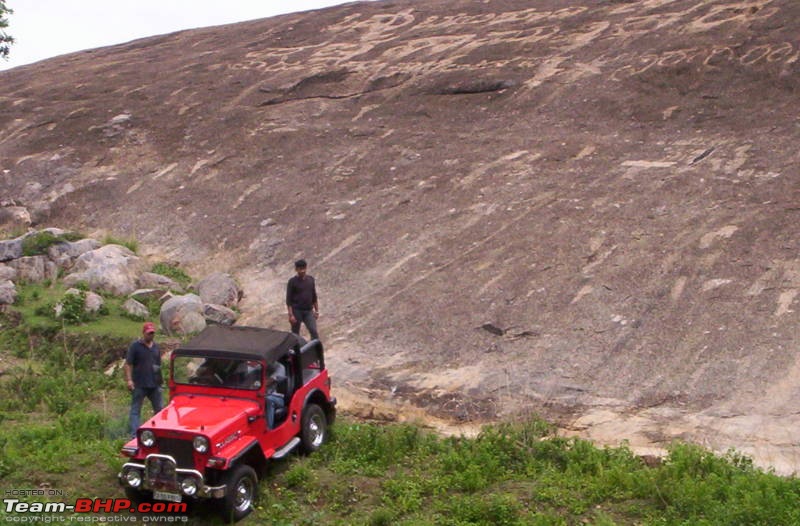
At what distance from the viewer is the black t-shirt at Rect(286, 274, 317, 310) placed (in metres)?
11.4

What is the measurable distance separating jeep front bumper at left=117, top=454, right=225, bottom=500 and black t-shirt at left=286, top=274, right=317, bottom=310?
166 inches

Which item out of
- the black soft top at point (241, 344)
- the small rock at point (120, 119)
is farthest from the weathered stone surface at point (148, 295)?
the small rock at point (120, 119)

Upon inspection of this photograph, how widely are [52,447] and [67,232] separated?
9169mm

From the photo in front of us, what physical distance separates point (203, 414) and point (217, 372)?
0.55 meters

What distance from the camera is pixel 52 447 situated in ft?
28.6

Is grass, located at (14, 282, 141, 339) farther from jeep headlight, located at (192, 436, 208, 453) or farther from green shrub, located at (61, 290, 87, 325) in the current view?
jeep headlight, located at (192, 436, 208, 453)

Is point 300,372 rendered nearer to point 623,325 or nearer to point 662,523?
point 662,523

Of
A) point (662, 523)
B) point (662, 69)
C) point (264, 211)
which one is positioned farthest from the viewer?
point (662, 69)

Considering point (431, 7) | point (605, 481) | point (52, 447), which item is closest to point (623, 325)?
point (605, 481)

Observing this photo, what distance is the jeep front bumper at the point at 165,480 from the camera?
7.23 metres

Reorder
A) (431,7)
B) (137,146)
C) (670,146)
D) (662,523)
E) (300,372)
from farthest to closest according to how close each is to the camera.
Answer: (431,7), (137,146), (670,146), (300,372), (662,523)

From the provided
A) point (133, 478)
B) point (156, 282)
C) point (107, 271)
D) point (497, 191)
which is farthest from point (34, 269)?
point (133, 478)

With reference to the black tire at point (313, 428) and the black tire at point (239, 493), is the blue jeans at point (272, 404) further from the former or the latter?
the black tire at point (239, 493)

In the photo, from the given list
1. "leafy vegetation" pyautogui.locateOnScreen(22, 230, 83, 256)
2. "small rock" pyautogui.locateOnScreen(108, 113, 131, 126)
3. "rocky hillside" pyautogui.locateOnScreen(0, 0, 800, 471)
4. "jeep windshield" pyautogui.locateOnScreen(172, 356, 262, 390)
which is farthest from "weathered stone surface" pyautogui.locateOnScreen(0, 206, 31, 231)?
→ "jeep windshield" pyautogui.locateOnScreen(172, 356, 262, 390)
